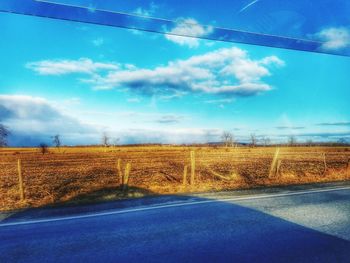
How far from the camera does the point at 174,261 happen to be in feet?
14.3

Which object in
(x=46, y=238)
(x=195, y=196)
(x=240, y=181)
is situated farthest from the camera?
(x=240, y=181)

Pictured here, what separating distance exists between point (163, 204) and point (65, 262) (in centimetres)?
427

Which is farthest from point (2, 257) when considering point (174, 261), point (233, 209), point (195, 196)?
point (195, 196)

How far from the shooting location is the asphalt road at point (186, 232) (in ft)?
15.2

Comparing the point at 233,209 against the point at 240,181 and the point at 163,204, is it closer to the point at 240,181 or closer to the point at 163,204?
the point at 163,204

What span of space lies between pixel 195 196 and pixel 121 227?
3.86 metres

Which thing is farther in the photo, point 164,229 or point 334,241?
point 164,229

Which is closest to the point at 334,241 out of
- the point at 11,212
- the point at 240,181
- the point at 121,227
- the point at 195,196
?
the point at 121,227

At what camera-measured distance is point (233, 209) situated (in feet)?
24.8

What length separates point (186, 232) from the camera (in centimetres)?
570

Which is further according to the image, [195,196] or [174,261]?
[195,196]

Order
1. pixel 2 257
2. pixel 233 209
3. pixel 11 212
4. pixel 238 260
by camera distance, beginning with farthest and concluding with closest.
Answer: pixel 11 212 < pixel 233 209 < pixel 2 257 < pixel 238 260

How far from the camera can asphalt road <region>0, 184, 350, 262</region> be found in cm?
463

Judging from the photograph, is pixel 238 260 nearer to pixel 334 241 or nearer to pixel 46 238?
pixel 334 241
